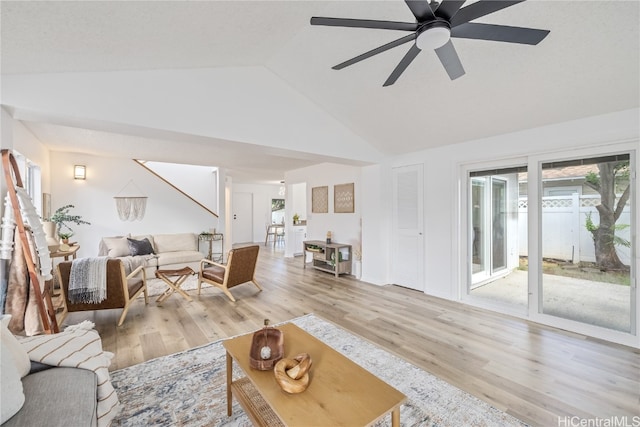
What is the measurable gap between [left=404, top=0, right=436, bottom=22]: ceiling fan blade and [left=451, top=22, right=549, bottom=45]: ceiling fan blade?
0.73 ft

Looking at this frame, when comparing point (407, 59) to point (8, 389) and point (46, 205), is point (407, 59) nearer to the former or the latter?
point (8, 389)

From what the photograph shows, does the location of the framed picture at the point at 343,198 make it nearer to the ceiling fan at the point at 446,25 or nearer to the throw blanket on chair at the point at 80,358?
the ceiling fan at the point at 446,25

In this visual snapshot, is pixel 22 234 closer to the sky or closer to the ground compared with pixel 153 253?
closer to the sky

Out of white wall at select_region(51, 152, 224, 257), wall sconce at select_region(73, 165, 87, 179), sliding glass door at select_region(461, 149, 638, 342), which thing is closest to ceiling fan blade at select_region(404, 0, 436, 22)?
sliding glass door at select_region(461, 149, 638, 342)

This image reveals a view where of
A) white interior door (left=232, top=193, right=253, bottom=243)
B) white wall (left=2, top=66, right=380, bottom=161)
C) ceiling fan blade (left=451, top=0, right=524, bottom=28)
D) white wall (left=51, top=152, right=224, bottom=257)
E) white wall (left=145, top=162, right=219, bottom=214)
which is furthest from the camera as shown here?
white interior door (left=232, top=193, right=253, bottom=243)

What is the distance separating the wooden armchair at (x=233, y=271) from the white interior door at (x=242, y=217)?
581 centimetres

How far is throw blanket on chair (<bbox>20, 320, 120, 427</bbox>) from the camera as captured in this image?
1.47 m

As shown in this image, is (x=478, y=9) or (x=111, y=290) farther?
(x=111, y=290)

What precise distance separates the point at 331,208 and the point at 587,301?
4.42 m

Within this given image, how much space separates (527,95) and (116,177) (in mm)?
6876

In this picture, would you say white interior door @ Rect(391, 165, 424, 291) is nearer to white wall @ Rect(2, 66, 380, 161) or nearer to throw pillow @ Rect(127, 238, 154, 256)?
white wall @ Rect(2, 66, 380, 161)

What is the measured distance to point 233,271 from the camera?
4141 mm

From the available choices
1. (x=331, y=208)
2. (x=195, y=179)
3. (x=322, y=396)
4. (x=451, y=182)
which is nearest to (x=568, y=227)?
(x=451, y=182)

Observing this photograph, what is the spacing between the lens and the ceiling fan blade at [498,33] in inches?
57.6
